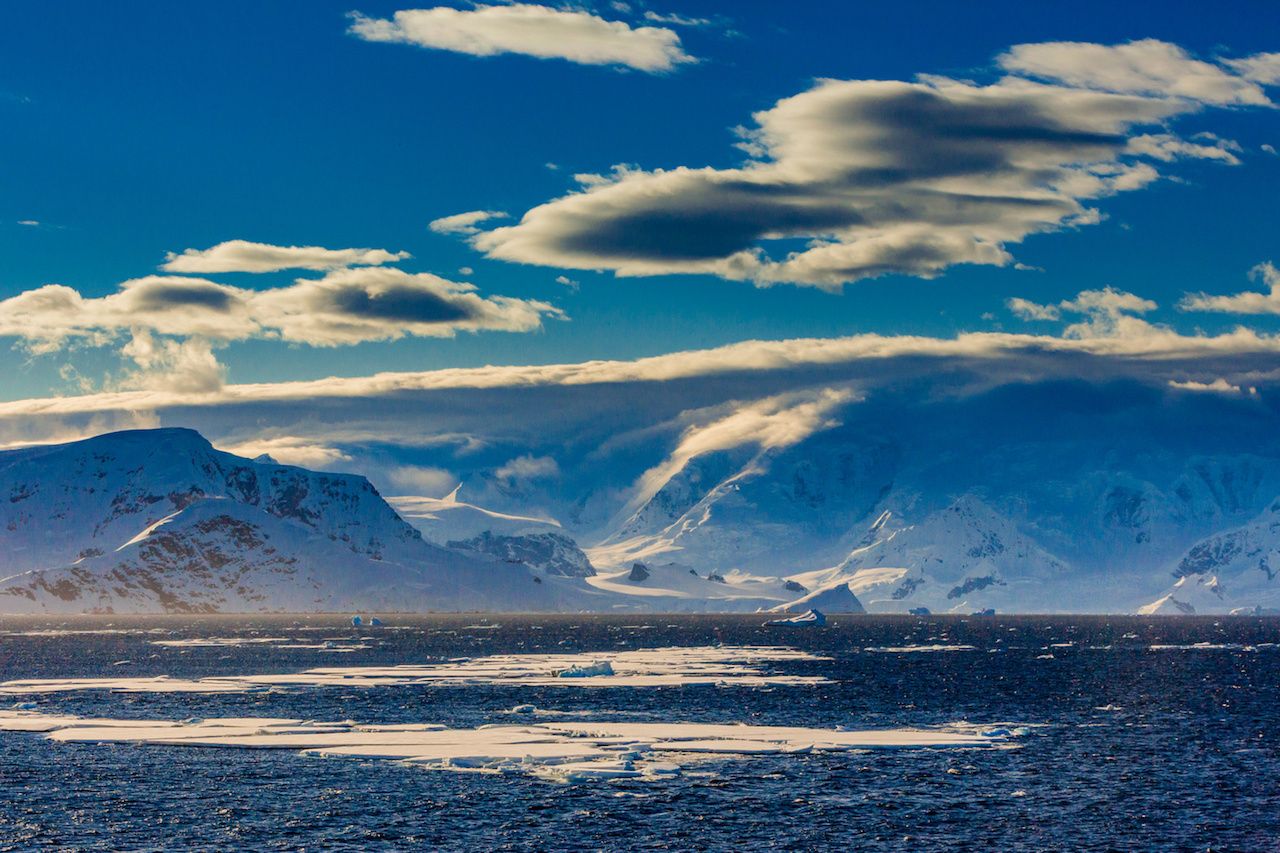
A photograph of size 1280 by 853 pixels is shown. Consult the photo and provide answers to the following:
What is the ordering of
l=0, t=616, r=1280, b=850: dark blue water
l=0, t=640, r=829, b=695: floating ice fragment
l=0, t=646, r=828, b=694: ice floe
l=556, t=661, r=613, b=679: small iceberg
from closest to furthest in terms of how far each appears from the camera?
l=0, t=616, r=1280, b=850: dark blue water, l=0, t=640, r=829, b=695: floating ice fragment, l=0, t=646, r=828, b=694: ice floe, l=556, t=661, r=613, b=679: small iceberg

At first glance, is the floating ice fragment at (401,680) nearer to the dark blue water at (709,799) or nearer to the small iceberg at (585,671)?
the small iceberg at (585,671)

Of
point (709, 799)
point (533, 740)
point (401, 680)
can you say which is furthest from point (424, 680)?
point (709, 799)

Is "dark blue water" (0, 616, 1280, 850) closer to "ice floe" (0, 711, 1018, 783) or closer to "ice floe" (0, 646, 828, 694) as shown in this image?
"ice floe" (0, 711, 1018, 783)

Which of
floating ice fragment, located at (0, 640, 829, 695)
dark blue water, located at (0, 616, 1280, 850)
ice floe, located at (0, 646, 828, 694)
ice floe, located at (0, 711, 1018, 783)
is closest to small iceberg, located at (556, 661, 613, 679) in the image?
ice floe, located at (0, 646, 828, 694)

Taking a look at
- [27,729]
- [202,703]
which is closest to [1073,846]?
[27,729]

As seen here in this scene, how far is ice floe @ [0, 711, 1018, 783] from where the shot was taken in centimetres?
9231

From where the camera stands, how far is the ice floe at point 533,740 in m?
92.3

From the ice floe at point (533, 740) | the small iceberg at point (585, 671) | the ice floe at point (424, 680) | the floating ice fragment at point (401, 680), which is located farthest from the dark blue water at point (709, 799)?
the small iceberg at point (585, 671)

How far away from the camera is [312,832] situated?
71.1 metres

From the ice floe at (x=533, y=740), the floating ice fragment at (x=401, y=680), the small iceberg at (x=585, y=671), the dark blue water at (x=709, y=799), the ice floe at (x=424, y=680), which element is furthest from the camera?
the small iceberg at (x=585, y=671)

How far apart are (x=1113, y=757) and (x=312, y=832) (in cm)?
5601

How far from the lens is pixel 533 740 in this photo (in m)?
104

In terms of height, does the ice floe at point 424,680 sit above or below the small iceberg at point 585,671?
below

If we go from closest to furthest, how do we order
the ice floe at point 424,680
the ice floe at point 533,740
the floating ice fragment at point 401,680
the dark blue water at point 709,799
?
the dark blue water at point 709,799
the ice floe at point 533,740
the floating ice fragment at point 401,680
the ice floe at point 424,680
